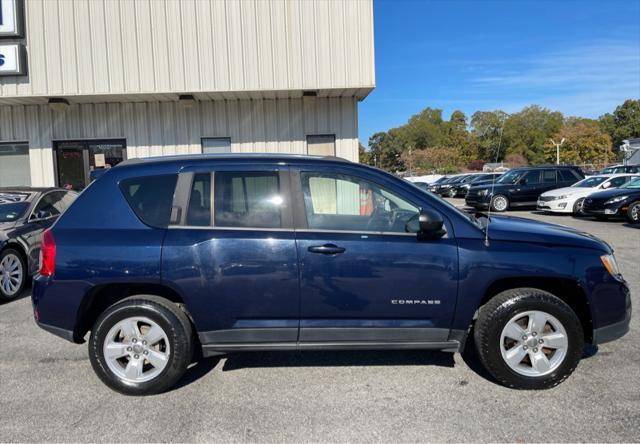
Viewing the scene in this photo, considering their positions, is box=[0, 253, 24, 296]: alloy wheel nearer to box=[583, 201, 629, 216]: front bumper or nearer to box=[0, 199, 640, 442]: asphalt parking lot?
box=[0, 199, 640, 442]: asphalt parking lot

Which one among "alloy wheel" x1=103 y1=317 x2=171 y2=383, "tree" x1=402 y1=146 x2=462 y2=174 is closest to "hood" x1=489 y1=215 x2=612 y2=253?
"alloy wheel" x1=103 y1=317 x2=171 y2=383

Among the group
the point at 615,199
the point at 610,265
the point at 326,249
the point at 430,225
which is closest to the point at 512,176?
the point at 615,199

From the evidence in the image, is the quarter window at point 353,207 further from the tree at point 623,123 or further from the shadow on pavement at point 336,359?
the tree at point 623,123

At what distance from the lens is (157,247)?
347cm

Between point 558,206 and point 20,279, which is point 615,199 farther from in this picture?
point 20,279

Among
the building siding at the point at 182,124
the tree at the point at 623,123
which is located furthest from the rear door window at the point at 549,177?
the tree at the point at 623,123

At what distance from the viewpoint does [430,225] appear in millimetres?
3414

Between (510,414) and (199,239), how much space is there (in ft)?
8.17

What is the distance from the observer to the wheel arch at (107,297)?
11.7 feet

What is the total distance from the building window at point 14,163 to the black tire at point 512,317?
1189 cm

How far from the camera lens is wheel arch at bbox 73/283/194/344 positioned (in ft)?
11.7

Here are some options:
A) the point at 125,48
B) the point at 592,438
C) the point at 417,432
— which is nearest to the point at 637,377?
the point at 592,438

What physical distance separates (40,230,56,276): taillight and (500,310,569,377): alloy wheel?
11.1 ft

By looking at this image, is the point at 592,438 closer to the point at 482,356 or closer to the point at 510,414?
the point at 510,414
